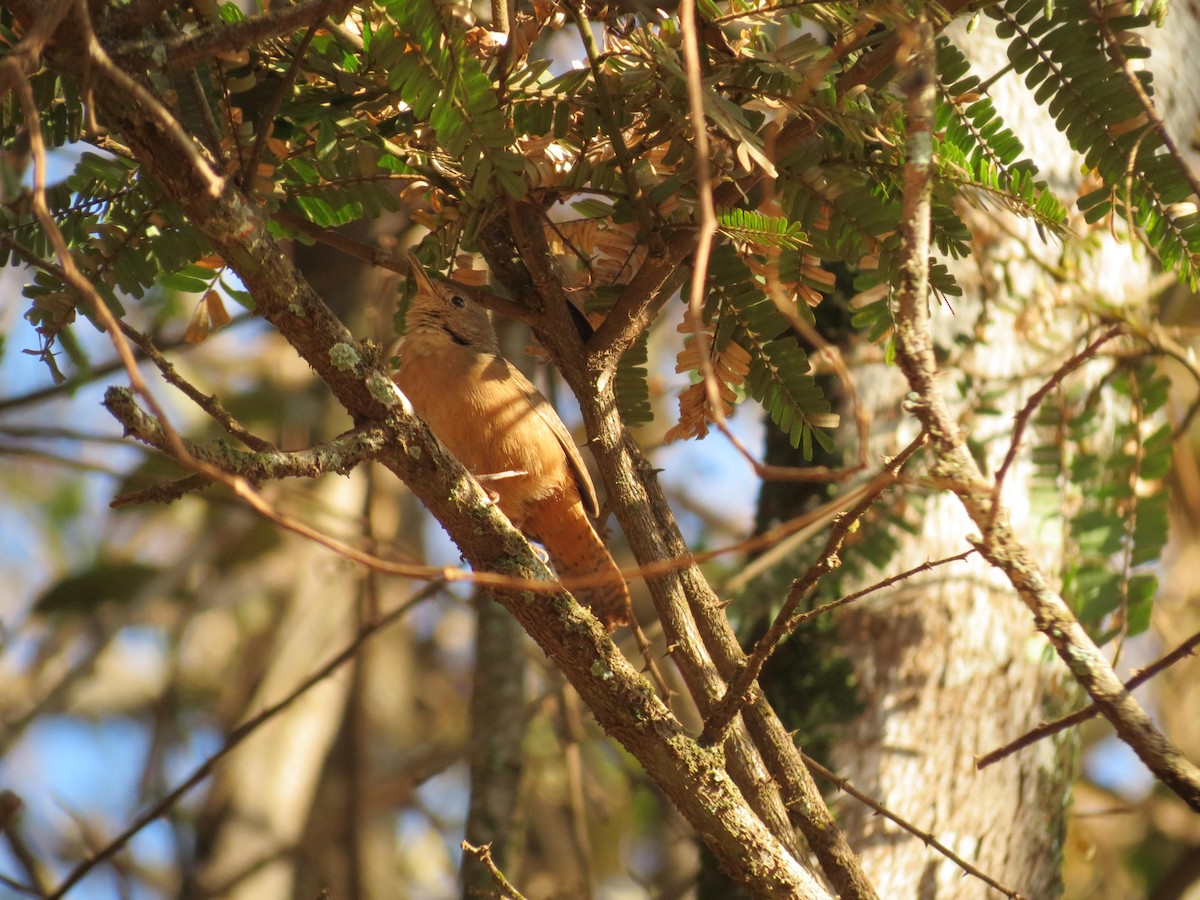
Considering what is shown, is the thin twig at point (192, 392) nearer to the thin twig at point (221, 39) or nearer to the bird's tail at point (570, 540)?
the thin twig at point (221, 39)

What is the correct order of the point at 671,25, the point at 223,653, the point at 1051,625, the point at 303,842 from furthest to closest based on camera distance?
the point at 223,653
the point at 303,842
the point at 671,25
the point at 1051,625

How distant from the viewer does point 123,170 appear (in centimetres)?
249

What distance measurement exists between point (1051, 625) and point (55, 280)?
200cm

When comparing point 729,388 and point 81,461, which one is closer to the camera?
point 729,388

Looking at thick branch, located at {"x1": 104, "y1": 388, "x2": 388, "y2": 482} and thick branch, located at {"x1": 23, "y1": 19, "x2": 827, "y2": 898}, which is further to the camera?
thick branch, located at {"x1": 23, "y1": 19, "x2": 827, "y2": 898}

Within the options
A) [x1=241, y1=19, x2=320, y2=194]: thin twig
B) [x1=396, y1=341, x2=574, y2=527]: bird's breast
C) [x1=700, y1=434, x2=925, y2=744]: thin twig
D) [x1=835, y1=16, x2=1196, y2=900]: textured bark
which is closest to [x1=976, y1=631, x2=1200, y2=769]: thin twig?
[x1=700, y1=434, x2=925, y2=744]: thin twig

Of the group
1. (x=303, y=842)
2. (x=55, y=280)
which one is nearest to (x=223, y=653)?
(x=303, y=842)

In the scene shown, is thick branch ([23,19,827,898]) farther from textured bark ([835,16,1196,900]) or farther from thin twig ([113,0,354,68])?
textured bark ([835,16,1196,900])

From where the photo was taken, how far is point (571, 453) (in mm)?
3738

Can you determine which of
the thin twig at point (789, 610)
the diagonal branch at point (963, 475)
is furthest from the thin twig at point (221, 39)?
the thin twig at point (789, 610)

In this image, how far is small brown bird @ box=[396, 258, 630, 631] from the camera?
3668 millimetres

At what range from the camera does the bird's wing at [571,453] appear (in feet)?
12.2

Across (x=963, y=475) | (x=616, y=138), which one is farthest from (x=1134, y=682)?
(x=616, y=138)

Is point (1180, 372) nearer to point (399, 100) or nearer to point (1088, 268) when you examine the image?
point (1088, 268)
